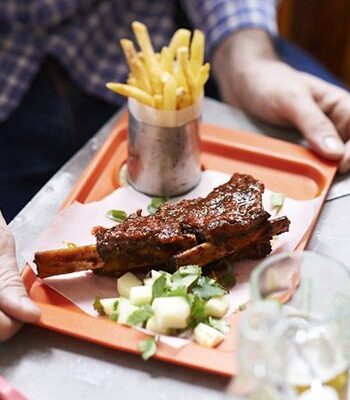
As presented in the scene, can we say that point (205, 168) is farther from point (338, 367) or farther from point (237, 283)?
point (338, 367)

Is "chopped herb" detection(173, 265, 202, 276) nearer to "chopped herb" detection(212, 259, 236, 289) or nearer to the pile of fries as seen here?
"chopped herb" detection(212, 259, 236, 289)

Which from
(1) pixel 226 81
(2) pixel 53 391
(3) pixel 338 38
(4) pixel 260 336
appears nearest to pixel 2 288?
(2) pixel 53 391

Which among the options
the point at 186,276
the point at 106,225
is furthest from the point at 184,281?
the point at 106,225

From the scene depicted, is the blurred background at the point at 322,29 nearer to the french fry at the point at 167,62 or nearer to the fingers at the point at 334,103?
the fingers at the point at 334,103

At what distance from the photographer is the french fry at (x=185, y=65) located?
54.7 inches

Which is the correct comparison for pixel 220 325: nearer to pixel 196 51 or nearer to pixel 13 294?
pixel 13 294

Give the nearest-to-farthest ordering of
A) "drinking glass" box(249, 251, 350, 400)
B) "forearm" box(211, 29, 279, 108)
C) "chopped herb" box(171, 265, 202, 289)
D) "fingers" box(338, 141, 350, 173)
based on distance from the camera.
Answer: "drinking glass" box(249, 251, 350, 400) < "chopped herb" box(171, 265, 202, 289) < "fingers" box(338, 141, 350, 173) < "forearm" box(211, 29, 279, 108)

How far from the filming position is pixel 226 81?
191 cm

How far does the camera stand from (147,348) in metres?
1.14

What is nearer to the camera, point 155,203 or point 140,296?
point 140,296

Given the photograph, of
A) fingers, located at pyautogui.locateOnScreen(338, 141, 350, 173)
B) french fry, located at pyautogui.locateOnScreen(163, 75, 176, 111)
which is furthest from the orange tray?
french fry, located at pyautogui.locateOnScreen(163, 75, 176, 111)

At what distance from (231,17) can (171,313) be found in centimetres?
99

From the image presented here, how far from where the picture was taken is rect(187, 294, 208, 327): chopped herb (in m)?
1.17

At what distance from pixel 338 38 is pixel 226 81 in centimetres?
105
